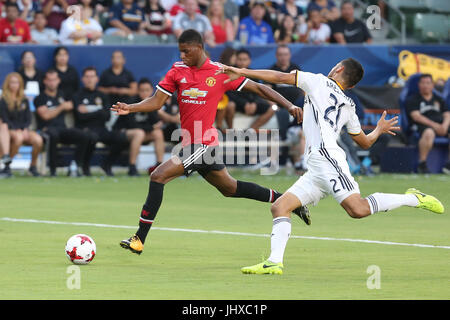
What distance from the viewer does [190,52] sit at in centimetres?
1048

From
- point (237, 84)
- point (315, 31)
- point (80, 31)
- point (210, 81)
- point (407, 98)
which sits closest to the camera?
point (210, 81)

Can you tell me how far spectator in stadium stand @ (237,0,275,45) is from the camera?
24.6 metres

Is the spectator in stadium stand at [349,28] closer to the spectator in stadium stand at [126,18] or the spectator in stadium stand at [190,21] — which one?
the spectator in stadium stand at [190,21]

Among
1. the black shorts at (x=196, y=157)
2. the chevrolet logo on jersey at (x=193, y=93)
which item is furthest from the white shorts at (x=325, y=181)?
the chevrolet logo on jersey at (x=193, y=93)

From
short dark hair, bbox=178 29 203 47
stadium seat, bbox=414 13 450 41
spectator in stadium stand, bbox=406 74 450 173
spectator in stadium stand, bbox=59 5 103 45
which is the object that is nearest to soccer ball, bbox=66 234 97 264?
short dark hair, bbox=178 29 203 47

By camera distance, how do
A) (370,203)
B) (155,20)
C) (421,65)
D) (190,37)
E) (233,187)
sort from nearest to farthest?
(370,203), (190,37), (233,187), (421,65), (155,20)

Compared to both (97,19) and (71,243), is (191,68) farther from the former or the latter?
(97,19)

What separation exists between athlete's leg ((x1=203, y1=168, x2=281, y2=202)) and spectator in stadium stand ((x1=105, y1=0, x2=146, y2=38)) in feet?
41.9

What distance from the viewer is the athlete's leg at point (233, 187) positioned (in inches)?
434

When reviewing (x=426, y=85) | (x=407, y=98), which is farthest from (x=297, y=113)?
(x=407, y=98)

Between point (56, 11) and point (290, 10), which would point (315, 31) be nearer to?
point (290, 10)

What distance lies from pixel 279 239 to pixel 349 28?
1686 cm
